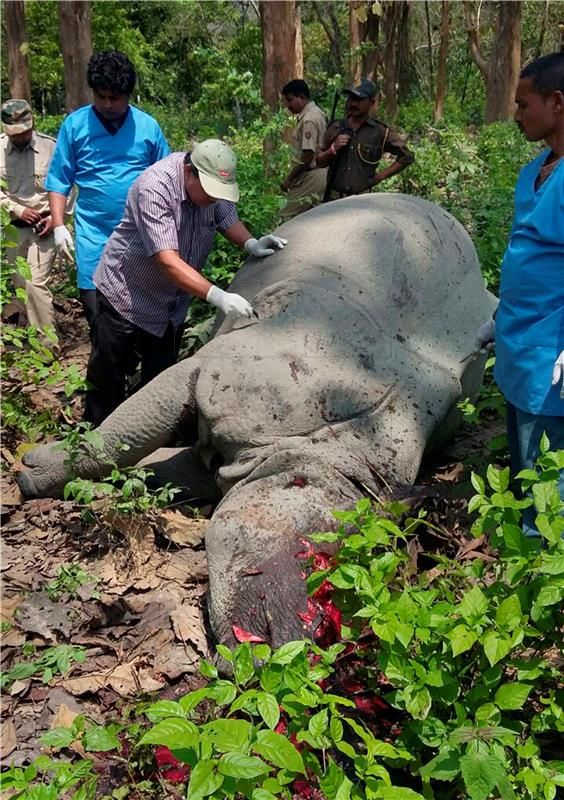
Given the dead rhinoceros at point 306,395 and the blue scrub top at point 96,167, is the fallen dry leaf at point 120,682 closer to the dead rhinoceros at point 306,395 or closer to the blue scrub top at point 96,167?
the dead rhinoceros at point 306,395

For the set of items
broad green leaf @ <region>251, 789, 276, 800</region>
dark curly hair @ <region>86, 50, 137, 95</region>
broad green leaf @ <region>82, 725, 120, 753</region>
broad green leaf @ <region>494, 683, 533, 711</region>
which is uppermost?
dark curly hair @ <region>86, 50, 137, 95</region>

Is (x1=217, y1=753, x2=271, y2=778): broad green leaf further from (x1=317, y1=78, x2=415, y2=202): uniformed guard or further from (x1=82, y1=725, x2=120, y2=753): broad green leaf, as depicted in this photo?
(x1=317, y1=78, x2=415, y2=202): uniformed guard

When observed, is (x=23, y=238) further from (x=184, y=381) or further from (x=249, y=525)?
(x=249, y=525)

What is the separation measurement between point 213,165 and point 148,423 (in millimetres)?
1364

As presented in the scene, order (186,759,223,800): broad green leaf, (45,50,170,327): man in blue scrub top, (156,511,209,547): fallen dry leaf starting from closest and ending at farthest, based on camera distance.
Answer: (186,759,223,800): broad green leaf
(156,511,209,547): fallen dry leaf
(45,50,170,327): man in blue scrub top

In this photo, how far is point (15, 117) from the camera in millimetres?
7012

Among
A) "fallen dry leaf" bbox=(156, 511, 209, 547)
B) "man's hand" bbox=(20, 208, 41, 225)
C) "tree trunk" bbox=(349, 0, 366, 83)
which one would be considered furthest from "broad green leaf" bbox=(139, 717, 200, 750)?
"tree trunk" bbox=(349, 0, 366, 83)

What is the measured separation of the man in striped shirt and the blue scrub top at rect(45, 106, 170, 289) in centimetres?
48

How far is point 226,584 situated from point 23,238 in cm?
469

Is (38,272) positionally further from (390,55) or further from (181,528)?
(390,55)

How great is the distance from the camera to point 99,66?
17.0ft

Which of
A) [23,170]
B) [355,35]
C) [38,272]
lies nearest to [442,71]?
[355,35]

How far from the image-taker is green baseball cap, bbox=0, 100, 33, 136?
6984 millimetres

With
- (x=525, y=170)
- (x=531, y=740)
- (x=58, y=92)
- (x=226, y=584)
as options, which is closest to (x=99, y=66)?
(x=525, y=170)
